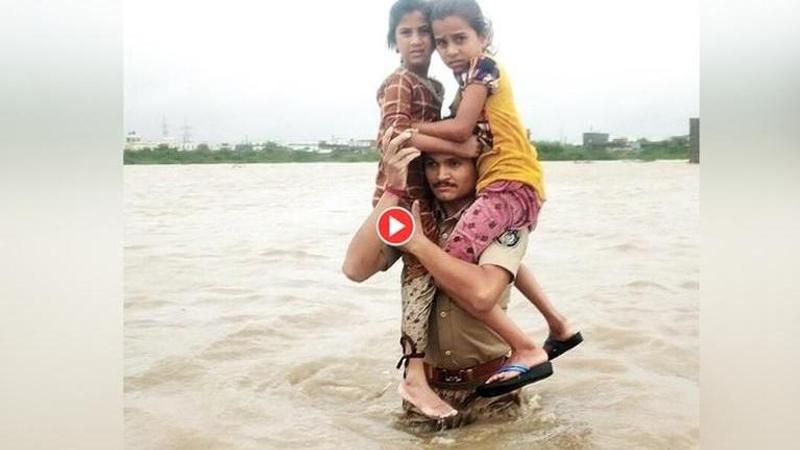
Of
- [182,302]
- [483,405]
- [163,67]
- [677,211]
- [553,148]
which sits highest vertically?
[163,67]

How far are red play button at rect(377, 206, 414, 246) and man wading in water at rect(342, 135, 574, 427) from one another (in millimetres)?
17

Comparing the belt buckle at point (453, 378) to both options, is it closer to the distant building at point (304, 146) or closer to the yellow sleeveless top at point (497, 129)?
the yellow sleeveless top at point (497, 129)

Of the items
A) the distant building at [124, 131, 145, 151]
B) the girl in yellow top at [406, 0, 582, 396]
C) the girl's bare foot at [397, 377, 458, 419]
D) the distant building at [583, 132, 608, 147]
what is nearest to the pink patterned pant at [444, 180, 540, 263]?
the girl in yellow top at [406, 0, 582, 396]

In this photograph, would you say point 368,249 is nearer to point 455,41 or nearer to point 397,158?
point 397,158

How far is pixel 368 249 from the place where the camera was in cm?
242

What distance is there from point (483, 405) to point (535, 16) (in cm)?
112

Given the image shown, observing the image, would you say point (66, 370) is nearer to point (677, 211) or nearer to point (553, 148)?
point (553, 148)

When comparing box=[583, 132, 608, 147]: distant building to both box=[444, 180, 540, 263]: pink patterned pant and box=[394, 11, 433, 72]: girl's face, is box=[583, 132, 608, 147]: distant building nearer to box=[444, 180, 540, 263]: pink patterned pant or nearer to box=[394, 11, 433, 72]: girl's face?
box=[444, 180, 540, 263]: pink patterned pant

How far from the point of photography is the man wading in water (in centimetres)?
236

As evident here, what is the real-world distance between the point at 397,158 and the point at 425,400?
26.9 inches

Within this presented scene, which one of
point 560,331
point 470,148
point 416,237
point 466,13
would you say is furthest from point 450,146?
point 560,331

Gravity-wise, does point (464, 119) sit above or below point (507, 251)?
above

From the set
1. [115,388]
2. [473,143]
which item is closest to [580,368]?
[473,143]

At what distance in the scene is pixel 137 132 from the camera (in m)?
2.49
